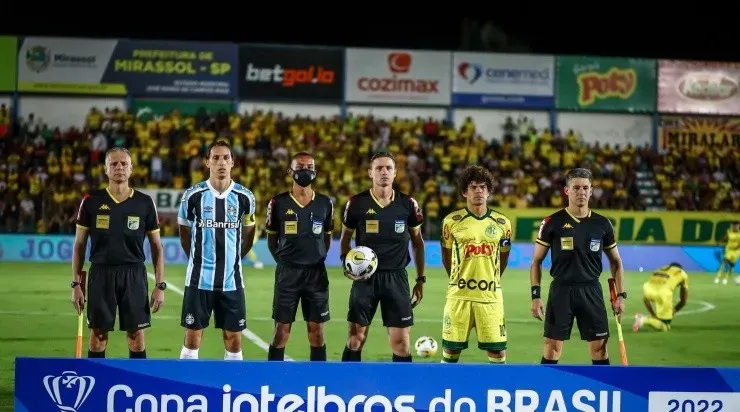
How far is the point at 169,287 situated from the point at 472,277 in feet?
39.9

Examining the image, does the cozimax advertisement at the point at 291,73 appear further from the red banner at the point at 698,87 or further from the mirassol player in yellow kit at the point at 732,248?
the mirassol player in yellow kit at the point at 732,248

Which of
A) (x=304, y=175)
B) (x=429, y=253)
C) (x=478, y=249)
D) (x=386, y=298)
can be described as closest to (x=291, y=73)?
(x=429, y=253)

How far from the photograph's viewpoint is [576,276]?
30.0 feet

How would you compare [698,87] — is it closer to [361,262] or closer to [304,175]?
[304,175]

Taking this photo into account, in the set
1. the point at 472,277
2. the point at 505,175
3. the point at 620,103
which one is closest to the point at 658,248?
the point at 505,175

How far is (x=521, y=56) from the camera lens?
36906mm

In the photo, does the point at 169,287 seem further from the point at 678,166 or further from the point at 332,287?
the point at 678,166

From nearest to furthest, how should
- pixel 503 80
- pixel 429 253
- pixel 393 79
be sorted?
pixel 429 253 → pixel 393 79 → pixel 503 80

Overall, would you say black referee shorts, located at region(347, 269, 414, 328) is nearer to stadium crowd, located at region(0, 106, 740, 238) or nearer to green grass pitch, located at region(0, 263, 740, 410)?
green grass pitch, located at region(0, 263, 740, 410)

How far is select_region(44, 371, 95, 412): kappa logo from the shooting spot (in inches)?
228

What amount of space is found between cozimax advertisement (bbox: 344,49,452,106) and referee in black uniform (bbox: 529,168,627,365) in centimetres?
2735

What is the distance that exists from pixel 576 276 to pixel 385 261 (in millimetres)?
1703

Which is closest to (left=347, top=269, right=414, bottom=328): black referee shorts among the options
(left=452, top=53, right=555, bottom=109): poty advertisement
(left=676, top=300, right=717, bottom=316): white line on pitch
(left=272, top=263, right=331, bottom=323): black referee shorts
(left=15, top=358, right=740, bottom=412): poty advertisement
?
(left=272, top=263, right=331, bottom=323): black referee shorts

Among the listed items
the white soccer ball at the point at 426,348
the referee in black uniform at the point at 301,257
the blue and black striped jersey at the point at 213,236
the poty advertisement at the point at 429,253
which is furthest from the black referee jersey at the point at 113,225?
the poty advertisement at the point at 429,253
